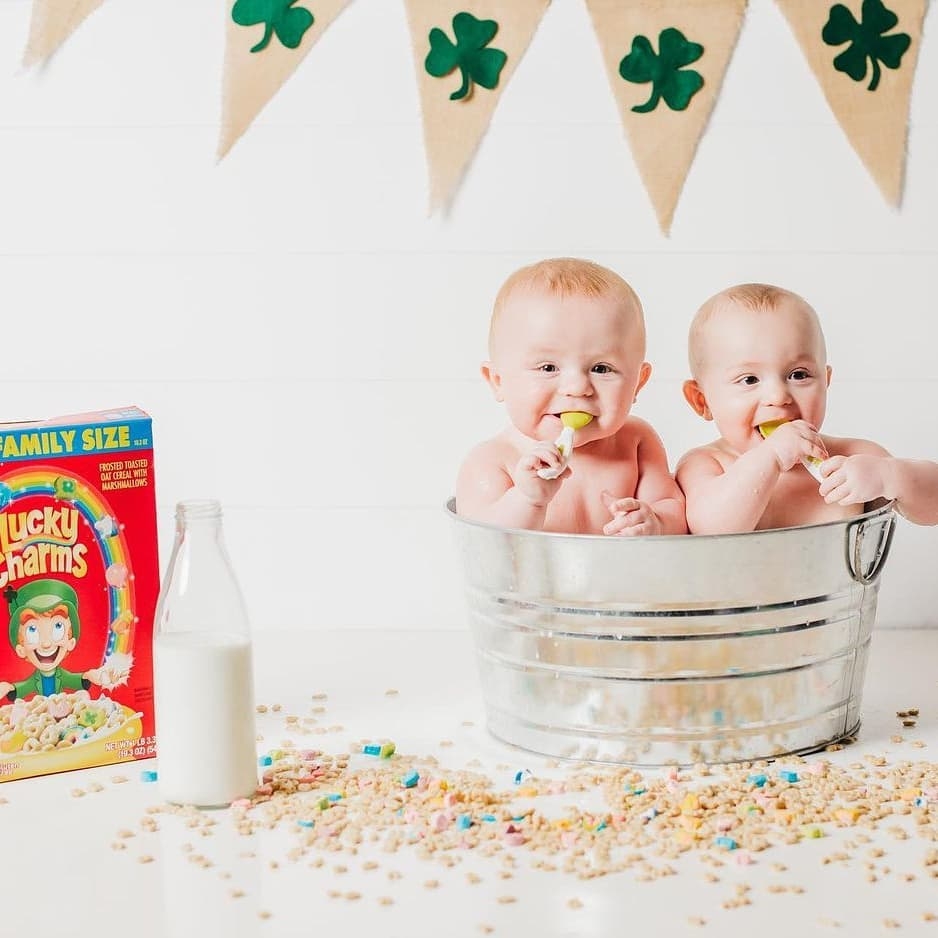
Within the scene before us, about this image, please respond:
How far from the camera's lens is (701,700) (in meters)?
1.10

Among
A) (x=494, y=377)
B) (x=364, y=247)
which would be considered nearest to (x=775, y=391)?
(x=494, y=377)

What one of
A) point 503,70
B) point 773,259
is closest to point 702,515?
point 773,259

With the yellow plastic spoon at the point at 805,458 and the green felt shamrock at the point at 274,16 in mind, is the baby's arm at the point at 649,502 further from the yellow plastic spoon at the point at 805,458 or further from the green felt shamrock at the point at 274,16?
the green felt shamrock at the point at 274,16

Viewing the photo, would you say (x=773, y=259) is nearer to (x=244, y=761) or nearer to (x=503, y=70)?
(x=503, y=70)

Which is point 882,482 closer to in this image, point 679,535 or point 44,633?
point 679,535

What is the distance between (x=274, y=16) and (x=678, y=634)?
34.5 inches

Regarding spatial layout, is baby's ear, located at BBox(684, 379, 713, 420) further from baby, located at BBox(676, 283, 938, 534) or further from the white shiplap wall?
the white shiplap wall

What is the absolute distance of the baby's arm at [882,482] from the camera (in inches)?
43.8

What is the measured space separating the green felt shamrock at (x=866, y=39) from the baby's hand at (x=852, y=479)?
60cm

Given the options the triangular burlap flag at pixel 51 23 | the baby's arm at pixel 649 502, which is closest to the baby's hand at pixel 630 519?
the baby's arm at pixel 649 502

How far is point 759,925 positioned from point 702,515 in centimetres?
39

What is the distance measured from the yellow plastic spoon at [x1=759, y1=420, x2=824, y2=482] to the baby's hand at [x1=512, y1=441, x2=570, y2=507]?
7.4 inches

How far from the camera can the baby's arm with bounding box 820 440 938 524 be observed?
→ 111 cm

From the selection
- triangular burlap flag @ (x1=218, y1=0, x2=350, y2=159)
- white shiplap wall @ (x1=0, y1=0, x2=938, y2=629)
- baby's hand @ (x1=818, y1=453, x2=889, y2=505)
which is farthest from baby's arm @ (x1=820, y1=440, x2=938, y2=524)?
triangular burlap flag @ (x1=218, y1=0, x2=350, y2=159)
